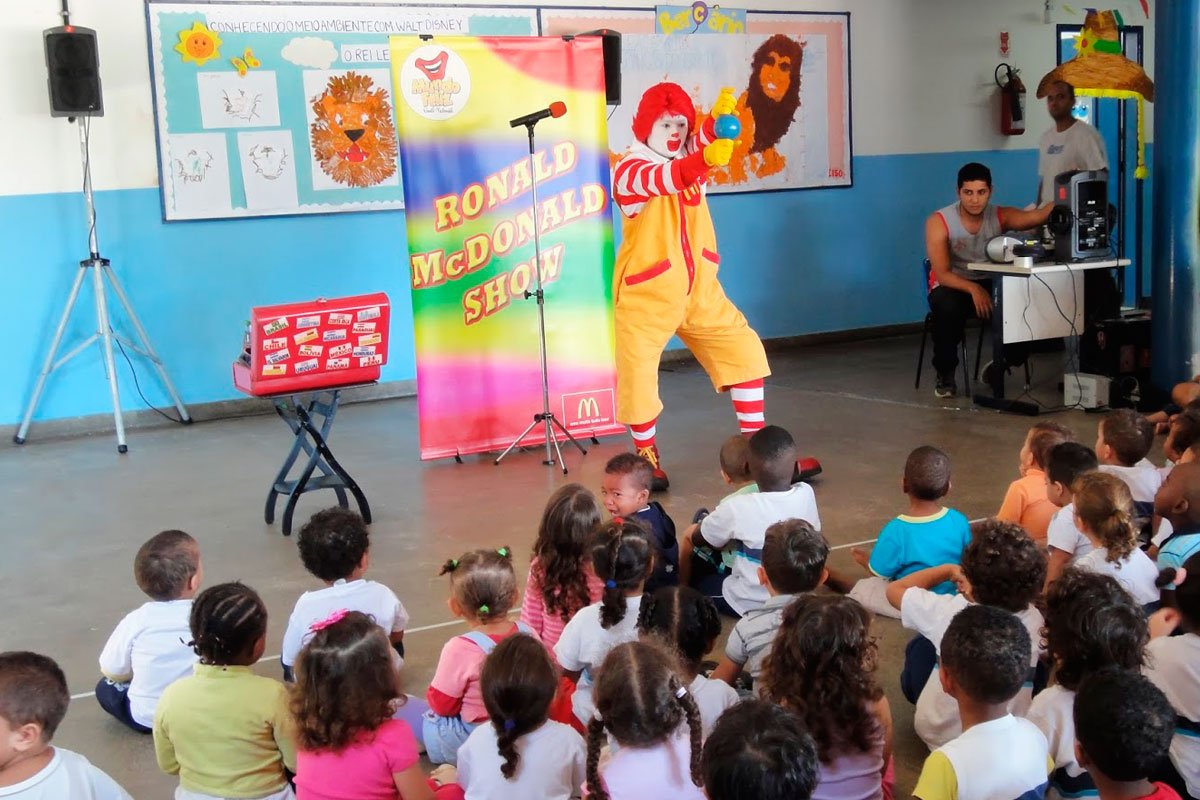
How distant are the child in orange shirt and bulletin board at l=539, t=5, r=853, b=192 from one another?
16.0ft

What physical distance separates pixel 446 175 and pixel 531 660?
4067 mm

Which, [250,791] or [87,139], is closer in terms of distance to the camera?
[250,791]

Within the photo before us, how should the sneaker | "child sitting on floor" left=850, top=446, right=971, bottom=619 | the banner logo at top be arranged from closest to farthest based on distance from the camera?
"child sitting on floor" left=850, top=446, right=971, bottom=619, the sneaker, the banner logo at top

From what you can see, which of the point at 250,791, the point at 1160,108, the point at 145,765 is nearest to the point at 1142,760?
the point at 250,791

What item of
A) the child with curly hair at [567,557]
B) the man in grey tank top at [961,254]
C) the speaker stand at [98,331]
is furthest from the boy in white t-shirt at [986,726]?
the speaker stand at [98,331]

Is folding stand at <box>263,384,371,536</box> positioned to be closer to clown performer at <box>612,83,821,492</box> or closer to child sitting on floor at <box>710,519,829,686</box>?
clown performer at <box>612,83,821,492</box>

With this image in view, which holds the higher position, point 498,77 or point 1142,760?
point 498,77

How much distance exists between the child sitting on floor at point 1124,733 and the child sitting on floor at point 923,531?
144 cm

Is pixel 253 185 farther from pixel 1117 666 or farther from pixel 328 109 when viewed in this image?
pixel 1117 666

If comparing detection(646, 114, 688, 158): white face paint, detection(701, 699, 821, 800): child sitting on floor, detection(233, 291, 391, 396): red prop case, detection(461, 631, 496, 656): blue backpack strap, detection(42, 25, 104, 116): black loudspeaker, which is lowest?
detection(461, 631, 496, 656): blue backpack strap

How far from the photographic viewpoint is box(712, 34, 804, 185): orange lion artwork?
903 centimetres

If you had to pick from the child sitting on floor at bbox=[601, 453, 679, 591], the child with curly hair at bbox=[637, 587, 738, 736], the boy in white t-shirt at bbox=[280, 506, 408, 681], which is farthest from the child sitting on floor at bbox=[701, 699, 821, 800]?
the child sitting on floor at bbox=[601, 453, 679, 591]

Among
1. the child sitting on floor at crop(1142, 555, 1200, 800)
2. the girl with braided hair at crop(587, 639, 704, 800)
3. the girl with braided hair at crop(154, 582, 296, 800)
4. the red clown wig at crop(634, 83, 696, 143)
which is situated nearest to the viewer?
the girl with braided hair at crop(587, 639, 704, 800)

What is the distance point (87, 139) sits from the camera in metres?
7.18
